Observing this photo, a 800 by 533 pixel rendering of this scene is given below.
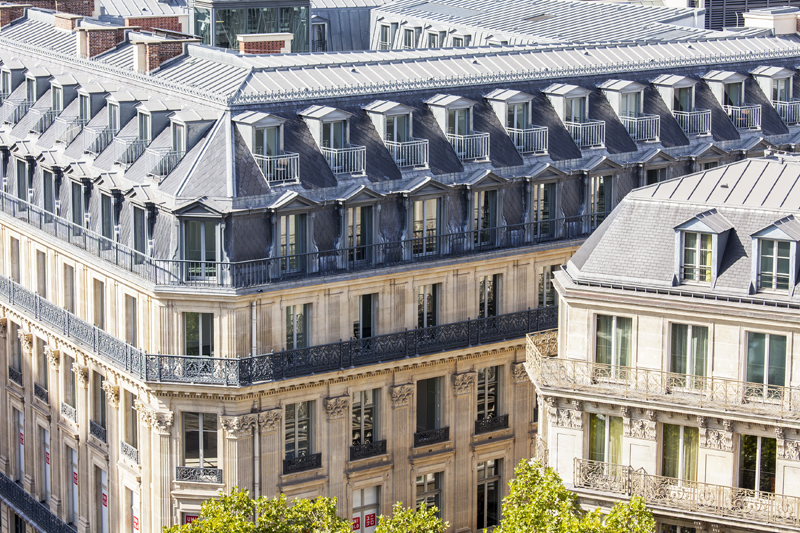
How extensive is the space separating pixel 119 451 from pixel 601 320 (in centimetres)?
2203

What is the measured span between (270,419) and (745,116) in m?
26.4

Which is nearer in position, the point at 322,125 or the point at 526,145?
the point at 322,125

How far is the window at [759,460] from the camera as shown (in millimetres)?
57062

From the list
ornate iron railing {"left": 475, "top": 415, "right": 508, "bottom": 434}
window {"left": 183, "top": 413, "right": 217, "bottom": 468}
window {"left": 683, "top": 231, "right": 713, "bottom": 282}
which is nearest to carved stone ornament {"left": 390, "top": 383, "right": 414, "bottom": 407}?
ornate iron railing {"left": 475, "top": 415, "right": 508, "bottom": 434}

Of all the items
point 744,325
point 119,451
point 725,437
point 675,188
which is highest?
point 675,188

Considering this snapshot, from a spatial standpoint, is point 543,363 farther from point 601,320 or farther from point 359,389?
point 359,389

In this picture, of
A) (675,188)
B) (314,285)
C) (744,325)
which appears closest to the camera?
(744,325)

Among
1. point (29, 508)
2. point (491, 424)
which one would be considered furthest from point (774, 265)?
point (29, 508)

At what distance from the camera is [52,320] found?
7562 cm

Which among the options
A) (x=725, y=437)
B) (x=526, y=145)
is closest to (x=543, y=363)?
(x=725, y=437)

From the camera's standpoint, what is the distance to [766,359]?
56.7 m

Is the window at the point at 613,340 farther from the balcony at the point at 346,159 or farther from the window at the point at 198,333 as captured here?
the window at the point at 198,333

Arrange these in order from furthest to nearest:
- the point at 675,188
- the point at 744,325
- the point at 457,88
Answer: the point at 457,88
the point at 675,188
the point at 744,325

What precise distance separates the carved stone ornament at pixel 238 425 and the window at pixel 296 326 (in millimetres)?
3014
